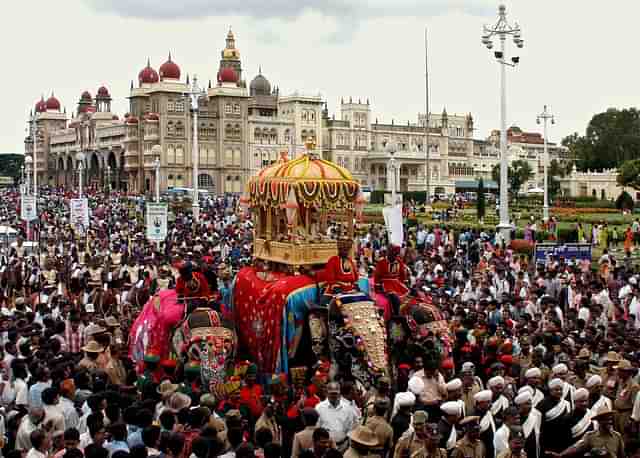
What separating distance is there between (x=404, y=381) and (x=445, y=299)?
5875 millimetres

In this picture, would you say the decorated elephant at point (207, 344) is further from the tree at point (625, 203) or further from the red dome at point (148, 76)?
the red dome at point (148, 76)

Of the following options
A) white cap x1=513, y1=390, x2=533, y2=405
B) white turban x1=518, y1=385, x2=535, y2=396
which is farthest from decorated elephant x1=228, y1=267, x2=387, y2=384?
white cap x1=513, y1=390, x2=533, y2=405

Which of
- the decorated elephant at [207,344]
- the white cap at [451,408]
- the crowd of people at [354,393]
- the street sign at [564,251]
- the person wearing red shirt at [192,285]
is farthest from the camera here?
the street sign at [564,251]

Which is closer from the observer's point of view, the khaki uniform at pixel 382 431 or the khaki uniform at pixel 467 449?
the khaki uniform at pixel 467 449

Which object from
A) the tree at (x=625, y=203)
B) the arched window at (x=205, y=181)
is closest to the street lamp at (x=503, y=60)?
the tree at (x=625, y=203)

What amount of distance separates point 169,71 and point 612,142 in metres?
40.9

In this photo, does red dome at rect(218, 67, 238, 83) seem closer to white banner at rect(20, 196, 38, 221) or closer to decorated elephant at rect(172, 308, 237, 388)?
white banner at rect(20, 196, 38, 221)

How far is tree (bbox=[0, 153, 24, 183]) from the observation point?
131375 millimetres

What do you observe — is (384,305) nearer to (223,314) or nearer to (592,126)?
(223,314)

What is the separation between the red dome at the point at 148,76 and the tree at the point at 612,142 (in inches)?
1581

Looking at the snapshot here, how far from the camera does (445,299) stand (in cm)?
1540

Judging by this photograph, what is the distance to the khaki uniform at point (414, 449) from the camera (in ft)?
20.4

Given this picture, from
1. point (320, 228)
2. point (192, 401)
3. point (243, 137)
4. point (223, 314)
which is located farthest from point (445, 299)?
point (243, 137)

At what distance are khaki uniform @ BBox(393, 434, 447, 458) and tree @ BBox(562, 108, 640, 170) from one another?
78.2m
